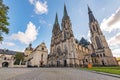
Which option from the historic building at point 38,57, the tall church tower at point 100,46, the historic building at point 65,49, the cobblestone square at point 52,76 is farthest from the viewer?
the tall church tower at point 100,46

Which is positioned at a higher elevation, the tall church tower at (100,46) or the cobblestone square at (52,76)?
the tall church tower at (100,46)

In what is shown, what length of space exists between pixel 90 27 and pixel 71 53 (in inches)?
1534

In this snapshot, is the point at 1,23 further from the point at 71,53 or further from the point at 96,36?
the point at 96,36

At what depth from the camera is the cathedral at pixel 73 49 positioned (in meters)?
43.5

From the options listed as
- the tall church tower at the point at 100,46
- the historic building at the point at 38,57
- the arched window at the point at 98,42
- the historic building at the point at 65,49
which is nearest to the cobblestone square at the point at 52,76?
the historic building at the point at 65,49

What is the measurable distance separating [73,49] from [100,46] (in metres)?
28.9

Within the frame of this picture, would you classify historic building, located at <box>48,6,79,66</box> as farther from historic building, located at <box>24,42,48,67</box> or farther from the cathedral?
historic building, located at <box>24,42,48,67</box>

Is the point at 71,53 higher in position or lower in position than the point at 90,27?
lower

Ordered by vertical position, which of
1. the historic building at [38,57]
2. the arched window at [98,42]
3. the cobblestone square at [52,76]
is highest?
the arched window at [98,42]

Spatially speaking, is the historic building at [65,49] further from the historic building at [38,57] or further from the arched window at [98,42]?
the arched window at [98,42]

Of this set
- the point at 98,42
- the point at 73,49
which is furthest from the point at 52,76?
the point at 98,42

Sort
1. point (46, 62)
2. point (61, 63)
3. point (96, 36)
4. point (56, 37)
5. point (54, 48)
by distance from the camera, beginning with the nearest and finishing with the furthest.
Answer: point (61, 63) → point (46, 62) → point (54, 48) → point (56, 37) → point (96, 36)

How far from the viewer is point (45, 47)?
171 feet

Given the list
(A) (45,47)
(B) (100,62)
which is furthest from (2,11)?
(B) (100,62)
